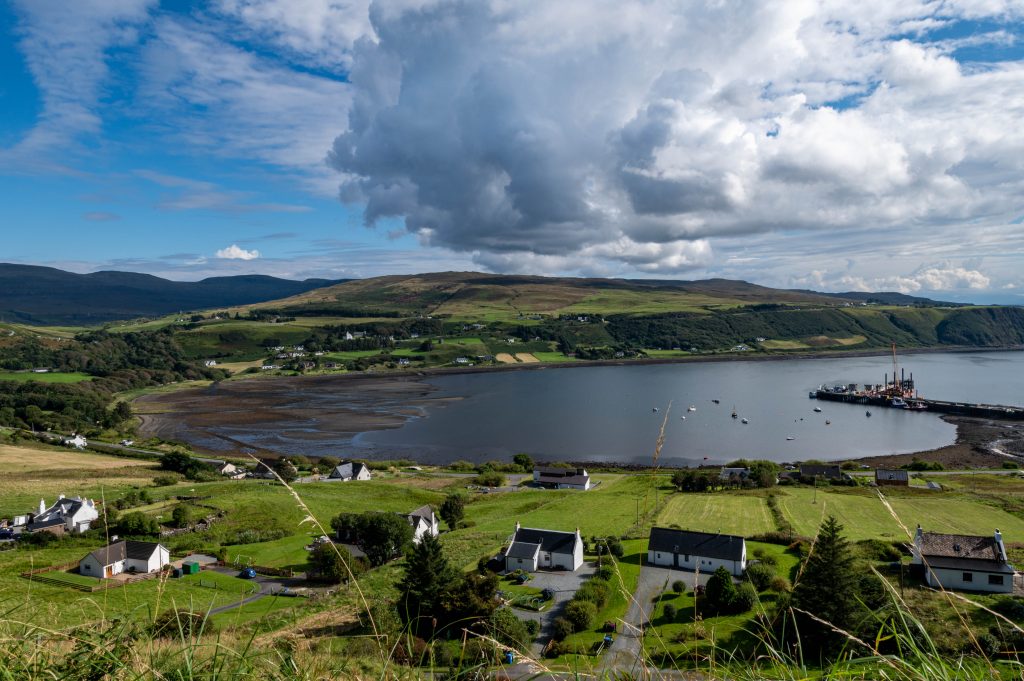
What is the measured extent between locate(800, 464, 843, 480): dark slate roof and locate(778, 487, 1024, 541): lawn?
660 centimetres

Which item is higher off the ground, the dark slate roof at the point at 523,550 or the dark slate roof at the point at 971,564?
the dark slate roof at the point at 971,564

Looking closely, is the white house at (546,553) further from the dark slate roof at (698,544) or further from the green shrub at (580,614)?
the green shrub at (580,614)

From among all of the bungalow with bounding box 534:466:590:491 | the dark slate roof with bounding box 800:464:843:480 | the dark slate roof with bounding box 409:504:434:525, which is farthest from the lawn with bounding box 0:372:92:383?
the dark slate roof with bounding box 800:464:843:480

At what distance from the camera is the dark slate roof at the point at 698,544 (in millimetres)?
30875

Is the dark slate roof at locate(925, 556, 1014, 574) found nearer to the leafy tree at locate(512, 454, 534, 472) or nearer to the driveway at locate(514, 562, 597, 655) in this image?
the driveway at locate(514, 562, 597, 655)

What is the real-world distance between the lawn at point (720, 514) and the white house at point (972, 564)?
10064mm

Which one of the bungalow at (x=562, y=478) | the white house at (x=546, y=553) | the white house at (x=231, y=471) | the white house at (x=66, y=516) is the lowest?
the white house at (x=231, y=471)

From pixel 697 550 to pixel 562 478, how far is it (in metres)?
24.9

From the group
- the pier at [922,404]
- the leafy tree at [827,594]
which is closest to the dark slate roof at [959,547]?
the leafy tree at [827,594]

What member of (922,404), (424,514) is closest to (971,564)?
(424,514)

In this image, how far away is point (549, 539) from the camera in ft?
107

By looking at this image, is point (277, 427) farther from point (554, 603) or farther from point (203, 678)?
point (203, 678)

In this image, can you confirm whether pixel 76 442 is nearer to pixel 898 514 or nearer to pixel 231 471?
pixel 231 471

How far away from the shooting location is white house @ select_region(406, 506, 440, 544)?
3788 centimetres
